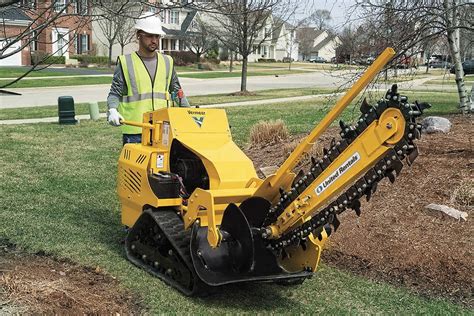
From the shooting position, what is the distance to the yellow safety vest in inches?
245

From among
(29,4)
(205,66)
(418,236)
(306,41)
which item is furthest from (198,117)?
(306,41)

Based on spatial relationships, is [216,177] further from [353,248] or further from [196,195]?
[353,248]

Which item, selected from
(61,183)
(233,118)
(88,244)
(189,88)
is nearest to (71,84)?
(189,88)

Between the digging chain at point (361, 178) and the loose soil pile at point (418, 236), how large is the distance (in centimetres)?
111

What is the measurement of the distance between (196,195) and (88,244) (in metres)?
1.72

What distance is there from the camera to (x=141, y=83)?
20.6ft

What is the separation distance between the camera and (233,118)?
16812mm

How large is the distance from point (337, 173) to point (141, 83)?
2661 mm

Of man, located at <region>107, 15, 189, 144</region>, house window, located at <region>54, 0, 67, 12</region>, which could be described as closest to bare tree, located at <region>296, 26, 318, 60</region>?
man, located at <region>107, 15, 189, 144</region>

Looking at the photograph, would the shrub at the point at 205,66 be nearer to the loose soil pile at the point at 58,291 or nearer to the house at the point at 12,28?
the house at the point at 12,28

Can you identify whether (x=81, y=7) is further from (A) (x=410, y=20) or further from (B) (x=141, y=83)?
(A) (x=410, y=20)

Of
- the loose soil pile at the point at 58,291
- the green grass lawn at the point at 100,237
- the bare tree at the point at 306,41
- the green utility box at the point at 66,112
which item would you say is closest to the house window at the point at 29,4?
the loose soil pile at the point at 58,291

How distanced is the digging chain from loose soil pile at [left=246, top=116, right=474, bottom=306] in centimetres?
111

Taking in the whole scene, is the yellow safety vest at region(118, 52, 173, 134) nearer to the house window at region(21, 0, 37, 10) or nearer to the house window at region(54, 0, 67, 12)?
the house window at region(21, 0, 37, 10)
